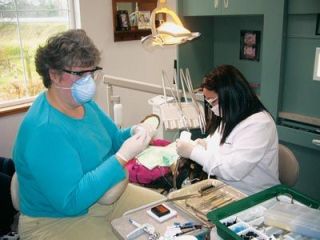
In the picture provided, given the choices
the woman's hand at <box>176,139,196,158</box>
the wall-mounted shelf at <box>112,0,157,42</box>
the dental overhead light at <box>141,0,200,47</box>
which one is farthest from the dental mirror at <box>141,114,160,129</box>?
the wall-mounted shelf at <box>112,0,157,42</box>

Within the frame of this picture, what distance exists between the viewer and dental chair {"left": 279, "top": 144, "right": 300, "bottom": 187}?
5.19 ft

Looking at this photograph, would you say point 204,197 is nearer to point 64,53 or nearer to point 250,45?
point 64,53

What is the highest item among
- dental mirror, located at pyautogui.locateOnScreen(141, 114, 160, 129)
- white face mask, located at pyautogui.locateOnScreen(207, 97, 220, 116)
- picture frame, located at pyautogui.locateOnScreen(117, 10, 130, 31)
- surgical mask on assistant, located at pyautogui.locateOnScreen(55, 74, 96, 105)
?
picture frame, located at pyautogui.locateOnScreen(117, 10, 130, 31)

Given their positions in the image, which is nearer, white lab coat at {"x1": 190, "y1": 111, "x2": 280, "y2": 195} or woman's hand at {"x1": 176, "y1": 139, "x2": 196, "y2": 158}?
white lab coat at {"x1": 190, "y1": 111, "x2": 280, "y2": 195}

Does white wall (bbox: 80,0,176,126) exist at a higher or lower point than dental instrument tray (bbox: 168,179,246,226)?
higher

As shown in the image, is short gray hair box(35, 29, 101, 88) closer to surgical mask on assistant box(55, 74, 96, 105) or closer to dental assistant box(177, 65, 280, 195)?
surgical mask on assistant box(55, 74, 96, 105)

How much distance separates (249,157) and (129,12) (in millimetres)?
2384

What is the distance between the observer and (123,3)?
11.1 ft

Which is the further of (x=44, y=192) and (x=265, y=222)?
(x=44, y=192)

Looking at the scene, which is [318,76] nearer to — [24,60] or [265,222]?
[265,222]

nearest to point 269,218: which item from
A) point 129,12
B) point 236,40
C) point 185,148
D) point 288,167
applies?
point 288,167

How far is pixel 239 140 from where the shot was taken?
62.7 inches

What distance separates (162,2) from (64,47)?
1.95 ft

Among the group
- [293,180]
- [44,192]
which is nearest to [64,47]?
[44,192]
